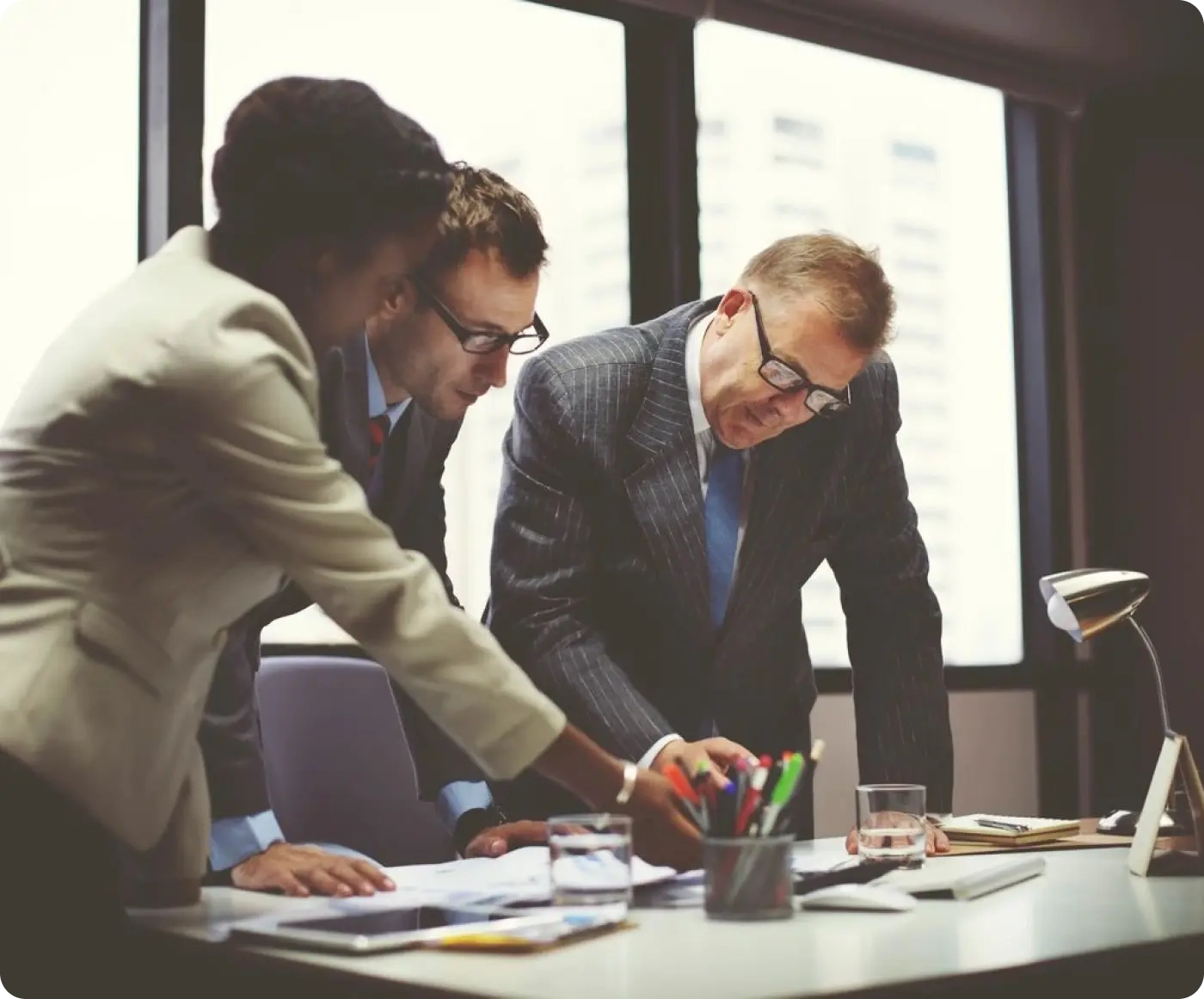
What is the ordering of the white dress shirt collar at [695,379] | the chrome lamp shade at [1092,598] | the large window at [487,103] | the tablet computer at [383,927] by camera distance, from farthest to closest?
the large window at [487,103]
the white dress shirt collar at [695,379]
the chrome lamp shade at [1092,598]
the tablet computer at [383,927]

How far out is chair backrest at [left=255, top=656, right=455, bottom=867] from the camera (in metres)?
2.29

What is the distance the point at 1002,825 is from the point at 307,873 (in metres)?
1.00

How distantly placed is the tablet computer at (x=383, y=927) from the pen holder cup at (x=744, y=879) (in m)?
0.15

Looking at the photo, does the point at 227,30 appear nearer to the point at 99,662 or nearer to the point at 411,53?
the point at 411,53

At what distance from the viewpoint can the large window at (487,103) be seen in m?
3.22

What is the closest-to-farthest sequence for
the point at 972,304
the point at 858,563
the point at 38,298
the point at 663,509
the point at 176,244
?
the point at 176,244 → the point at 663,509 → the point at 858,563 → the point at 38,298 → the point at 972,304

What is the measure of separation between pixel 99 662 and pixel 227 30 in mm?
2240

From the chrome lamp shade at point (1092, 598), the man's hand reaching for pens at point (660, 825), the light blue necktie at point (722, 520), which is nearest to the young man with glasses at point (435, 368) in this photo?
the light blue necktie at point (722, 520)

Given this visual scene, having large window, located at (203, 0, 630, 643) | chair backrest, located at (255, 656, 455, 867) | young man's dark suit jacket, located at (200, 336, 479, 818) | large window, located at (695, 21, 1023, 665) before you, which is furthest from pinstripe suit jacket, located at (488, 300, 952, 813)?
large window, located at (695, 21, 1023, 665)

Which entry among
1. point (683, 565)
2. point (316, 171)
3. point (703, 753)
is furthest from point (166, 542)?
point (683, 565)

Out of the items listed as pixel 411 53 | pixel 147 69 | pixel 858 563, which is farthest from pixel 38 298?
pixel 858 563

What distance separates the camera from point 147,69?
306cm

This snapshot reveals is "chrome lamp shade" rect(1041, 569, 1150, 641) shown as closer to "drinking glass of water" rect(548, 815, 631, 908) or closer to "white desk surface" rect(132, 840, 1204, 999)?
"white desk surface" rect(132, 840, 1204, 999)

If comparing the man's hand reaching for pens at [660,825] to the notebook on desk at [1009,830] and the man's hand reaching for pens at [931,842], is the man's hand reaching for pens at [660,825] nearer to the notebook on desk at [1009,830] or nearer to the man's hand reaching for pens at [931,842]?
the man's hand reaching for pens at [931,842]
